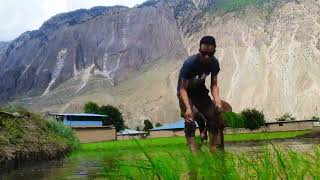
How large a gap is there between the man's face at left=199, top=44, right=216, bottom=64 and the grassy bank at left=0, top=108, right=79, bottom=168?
25.8 feet

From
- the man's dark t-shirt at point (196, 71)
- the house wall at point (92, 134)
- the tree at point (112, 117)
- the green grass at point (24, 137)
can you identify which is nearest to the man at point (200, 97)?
the man's dark t-shirt at point (196, 71)

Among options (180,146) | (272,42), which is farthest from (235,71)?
(180,146)

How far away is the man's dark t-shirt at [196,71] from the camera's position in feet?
29.5

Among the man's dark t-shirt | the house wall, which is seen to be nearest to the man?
the man's dark t-shirt

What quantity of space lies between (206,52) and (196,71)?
0.35m

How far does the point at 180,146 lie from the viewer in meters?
5.36

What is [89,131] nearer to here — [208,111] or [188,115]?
[208,111]

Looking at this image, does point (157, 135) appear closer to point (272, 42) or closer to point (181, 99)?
point (272, 42)

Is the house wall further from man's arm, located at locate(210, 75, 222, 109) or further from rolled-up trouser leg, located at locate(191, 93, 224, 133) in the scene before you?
rolled-up trouser leg, located at locate(191, 93, 224, 133)

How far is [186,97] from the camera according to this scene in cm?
902

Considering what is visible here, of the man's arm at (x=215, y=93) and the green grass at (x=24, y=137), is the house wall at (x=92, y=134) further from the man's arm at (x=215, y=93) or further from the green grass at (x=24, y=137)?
the man's arm at (x=215, y=93)

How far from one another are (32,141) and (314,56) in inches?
6821

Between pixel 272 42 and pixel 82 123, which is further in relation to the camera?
pixel 272 42

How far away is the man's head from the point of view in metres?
8.89
